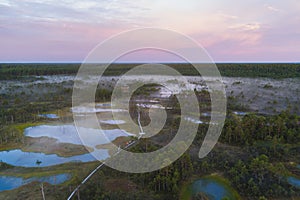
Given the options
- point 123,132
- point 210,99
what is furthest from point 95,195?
point 210,99

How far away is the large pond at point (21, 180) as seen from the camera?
1327cm

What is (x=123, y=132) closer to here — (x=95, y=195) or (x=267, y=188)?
(x=95, y=195)

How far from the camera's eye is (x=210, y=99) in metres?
34.4

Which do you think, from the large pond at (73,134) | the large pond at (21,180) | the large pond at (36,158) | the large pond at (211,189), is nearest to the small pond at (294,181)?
the large pond at (211,189)

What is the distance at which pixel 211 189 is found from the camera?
12812mm

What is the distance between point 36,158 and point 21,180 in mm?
3068

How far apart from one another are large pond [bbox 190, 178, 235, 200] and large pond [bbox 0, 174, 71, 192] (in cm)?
767

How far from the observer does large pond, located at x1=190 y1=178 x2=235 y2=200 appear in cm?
1227

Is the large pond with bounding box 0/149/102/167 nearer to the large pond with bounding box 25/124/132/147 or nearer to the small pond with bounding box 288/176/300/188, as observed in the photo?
the large pond with bounding box 25/124/132/147

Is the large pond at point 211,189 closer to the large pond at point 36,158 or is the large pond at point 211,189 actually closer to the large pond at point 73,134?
the large pond at point 36,158

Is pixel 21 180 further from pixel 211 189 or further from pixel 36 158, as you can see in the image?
pixel 211 189

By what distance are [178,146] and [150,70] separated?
82192 mm

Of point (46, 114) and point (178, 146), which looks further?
point (46, 114)

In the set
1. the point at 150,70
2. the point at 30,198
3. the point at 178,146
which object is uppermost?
the point at 150,70
